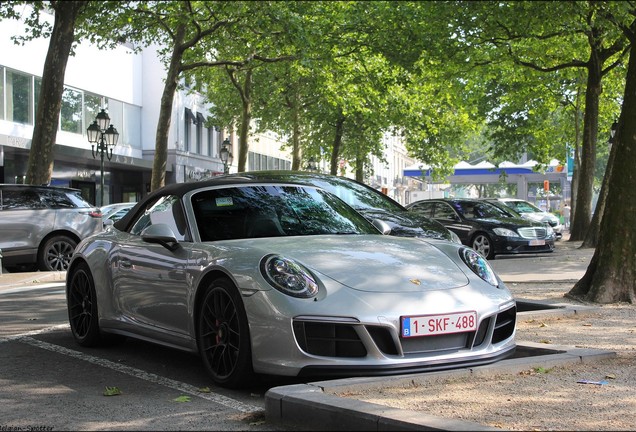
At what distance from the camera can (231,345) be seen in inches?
228

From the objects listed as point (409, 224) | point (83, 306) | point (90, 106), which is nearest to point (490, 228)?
point (409, 224)

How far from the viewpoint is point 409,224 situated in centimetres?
1170

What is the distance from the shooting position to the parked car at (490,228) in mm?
21656

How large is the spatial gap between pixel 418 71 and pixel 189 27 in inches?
318

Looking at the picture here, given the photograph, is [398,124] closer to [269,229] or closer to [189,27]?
[189,27]

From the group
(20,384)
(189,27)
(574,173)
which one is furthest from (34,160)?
(574,173)

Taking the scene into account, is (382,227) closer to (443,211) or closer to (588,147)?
(443,211)

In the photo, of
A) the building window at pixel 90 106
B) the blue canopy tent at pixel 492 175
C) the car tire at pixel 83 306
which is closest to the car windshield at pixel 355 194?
the car tire at pixel 83 306

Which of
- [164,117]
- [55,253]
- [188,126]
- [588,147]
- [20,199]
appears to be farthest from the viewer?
[188,126]

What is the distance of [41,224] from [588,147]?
57.8 ft

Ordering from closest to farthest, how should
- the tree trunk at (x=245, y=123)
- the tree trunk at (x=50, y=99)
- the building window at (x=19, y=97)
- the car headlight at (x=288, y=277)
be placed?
1. the car headlight at (x=288, y=277)
2. the tree trunk at (x=50, y=99)
3. the building window at (x=19, y=97)
4. the tree trunk at (x=245, y=123)

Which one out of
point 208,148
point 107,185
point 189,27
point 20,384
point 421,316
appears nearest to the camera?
point 421,316

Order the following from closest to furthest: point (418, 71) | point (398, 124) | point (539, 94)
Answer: point (418, 71) < point (539, 94) < point (398, 124)

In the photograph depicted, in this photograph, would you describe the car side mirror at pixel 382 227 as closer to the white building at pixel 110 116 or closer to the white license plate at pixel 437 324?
the white license plate at pixel 437 324
